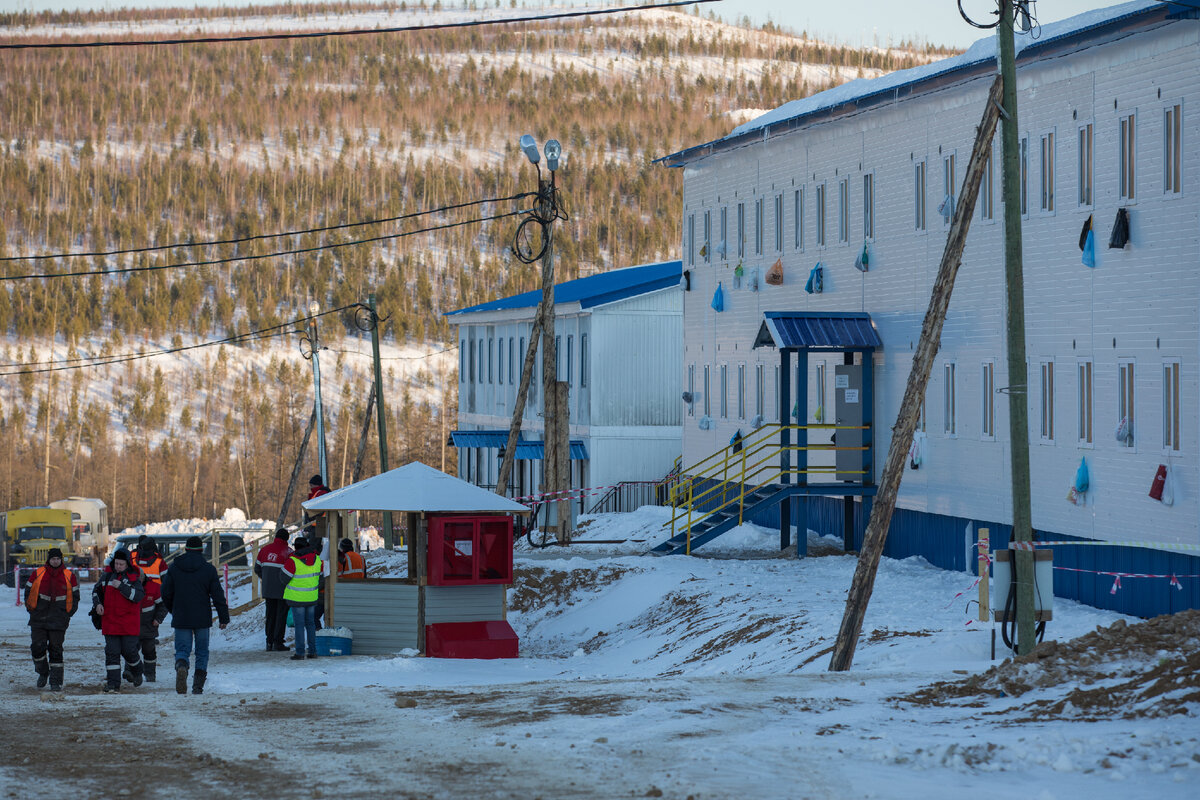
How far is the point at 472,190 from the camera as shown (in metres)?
182

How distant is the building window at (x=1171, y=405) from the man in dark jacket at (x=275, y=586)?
1160 centimetres

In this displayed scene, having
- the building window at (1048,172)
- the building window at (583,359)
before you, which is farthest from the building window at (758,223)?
the building window at (583,359)

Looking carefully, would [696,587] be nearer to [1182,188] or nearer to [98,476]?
[1182,188]

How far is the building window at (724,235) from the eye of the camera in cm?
3356

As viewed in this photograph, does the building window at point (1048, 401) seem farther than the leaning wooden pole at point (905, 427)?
Yes

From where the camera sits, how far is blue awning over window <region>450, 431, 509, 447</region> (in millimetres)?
47219

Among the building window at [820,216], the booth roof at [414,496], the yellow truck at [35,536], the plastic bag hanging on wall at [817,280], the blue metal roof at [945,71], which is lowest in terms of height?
the yellow truck at [35,536]

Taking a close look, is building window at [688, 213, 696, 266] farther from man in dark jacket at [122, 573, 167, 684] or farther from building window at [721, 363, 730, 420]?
man in dark jacket at [122, 573, 167, 684]

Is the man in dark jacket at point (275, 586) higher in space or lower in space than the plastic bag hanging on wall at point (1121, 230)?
lower

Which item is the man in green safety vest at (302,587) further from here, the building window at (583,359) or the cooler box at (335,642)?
the building window at (583,359)

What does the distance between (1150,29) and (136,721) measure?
47.1ft

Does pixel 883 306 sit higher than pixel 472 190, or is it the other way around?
pixel 472 190

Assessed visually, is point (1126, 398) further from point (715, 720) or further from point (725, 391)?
point (725, 391)

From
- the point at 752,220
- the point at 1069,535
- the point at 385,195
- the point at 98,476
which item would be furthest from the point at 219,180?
the point at 1069,535
